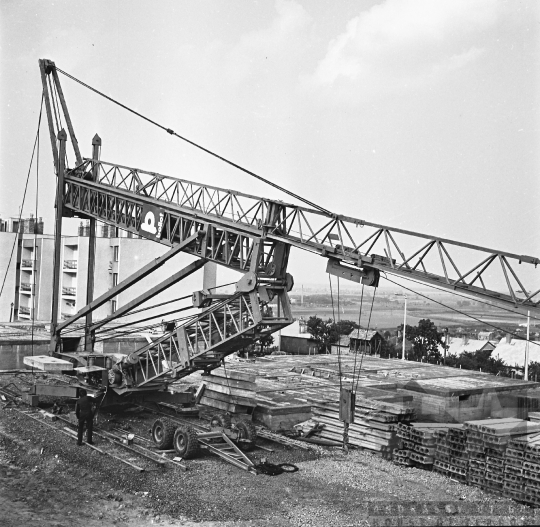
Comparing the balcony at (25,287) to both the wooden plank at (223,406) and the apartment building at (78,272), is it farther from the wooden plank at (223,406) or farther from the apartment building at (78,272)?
the wooden plank at (223,406)

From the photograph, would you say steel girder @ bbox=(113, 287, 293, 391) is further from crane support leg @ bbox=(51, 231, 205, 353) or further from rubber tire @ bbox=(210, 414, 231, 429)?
crane support leg @ bbox=(51, 231, 205, 353)

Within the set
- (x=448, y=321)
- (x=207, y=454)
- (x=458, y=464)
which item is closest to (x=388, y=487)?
(x=458, y=464)

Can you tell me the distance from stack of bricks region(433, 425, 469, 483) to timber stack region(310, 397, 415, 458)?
1410 mm

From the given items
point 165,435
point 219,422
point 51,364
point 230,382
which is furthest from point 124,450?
point 230,382

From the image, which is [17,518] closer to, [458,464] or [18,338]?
[458,464]

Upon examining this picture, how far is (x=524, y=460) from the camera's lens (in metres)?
12.9

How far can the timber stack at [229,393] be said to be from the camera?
19234 millimetres

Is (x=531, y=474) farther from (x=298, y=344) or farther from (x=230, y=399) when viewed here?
(x=298, y=344)

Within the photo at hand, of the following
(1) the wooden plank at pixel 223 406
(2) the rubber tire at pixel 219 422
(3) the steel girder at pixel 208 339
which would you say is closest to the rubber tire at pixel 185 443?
(3) the steel girder at pixel 208 339

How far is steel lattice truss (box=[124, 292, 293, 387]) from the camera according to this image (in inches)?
609

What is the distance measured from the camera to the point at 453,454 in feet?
47.6

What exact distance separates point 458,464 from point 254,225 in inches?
293

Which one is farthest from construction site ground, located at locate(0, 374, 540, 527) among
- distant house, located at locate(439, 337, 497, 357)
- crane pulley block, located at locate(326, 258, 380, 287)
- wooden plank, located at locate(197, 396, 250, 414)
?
distant house, located at locate(439, 337, 497, 357)

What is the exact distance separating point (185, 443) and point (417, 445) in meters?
5.68
